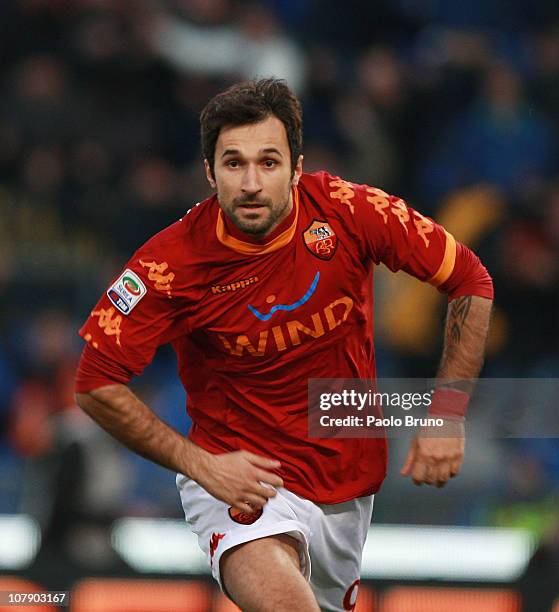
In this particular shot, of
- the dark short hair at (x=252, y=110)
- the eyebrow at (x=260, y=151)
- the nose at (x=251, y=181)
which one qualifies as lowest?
the nose at (x=251, y=181)

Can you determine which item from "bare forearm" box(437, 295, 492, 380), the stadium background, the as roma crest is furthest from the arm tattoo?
the stadium background

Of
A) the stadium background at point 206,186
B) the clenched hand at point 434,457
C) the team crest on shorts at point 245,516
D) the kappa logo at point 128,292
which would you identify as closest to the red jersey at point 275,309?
the kappa logo at point 128,292

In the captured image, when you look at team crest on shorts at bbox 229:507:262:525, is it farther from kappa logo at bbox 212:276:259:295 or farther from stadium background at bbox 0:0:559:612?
stadium background at bbox 0:0:559:612

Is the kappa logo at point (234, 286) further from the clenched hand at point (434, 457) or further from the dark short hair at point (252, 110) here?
the clenched hand at point (434, 457)

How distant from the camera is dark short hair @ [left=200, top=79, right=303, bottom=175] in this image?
405 cm

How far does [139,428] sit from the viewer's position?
13.3 feet

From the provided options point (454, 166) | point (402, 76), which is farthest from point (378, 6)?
point (454, 166)

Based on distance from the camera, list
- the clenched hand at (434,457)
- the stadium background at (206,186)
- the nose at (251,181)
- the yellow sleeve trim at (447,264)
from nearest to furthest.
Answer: the nose at (251,181)
the clenched hand at (434,457)
the yellow sleeve trim at (447,264)
the stadium background at (206,186)

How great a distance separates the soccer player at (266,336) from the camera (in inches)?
159

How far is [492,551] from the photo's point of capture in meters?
5.64

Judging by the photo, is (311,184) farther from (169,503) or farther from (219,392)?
(169,503)

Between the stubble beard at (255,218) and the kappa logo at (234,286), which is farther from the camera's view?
the kappa logo at (234,286)

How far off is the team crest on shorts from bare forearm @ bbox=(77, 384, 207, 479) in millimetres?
196

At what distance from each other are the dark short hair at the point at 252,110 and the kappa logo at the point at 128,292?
0.43 m
